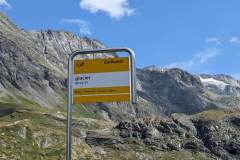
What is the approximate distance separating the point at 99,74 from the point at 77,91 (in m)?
0.61

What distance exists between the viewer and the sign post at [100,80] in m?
11.0

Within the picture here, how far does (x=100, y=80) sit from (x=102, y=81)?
58 millimetres

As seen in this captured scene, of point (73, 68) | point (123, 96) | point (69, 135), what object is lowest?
point (69, 135)

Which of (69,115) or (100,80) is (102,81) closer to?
(100,80)

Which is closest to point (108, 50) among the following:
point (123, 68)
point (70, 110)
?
point (123, 68)

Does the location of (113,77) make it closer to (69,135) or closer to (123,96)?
(123,96)

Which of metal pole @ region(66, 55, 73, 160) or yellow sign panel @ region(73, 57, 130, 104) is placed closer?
metal pole @ region(66, 55, 73, 160)

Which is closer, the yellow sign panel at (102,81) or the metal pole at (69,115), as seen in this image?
the metal pole at (69,115)

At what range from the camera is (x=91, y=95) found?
1131 cm

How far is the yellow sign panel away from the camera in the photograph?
11.0 meters

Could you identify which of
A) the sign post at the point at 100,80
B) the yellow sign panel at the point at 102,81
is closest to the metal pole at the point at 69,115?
the sign post at the point at 100,80

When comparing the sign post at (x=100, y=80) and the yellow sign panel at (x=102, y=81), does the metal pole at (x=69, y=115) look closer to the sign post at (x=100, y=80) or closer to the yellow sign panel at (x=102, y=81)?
the sign post at (x=100, y=80)

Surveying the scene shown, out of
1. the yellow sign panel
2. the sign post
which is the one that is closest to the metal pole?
the sign post

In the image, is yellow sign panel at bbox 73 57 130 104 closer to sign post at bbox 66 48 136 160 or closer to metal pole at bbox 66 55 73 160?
sign post at bbox 66 48 136 160
